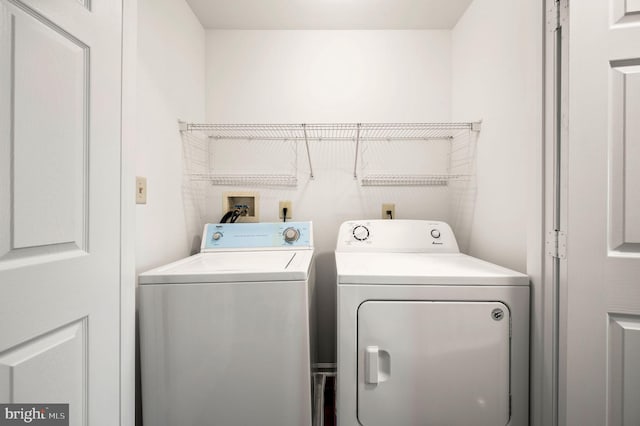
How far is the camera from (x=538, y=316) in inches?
39.8

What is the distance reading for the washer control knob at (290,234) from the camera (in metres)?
1.73

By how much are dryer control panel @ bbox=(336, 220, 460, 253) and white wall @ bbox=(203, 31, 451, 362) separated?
25cm

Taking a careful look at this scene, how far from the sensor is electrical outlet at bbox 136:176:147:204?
1.23 meters

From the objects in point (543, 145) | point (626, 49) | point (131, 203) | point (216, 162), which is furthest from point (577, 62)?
point (216, 162)

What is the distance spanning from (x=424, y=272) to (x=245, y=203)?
1313 mm

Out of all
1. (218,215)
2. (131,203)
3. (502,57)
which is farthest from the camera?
(218,215)

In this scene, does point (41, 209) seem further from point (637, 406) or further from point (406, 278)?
point (637, 406)

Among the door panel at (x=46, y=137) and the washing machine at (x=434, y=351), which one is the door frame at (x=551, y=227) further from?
the door panel at (x=46, y=137)

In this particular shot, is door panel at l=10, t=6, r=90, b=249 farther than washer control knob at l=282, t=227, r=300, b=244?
No

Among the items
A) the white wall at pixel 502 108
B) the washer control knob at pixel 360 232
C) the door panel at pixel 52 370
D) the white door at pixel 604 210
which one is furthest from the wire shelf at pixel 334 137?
the door panel at pixel 52 370

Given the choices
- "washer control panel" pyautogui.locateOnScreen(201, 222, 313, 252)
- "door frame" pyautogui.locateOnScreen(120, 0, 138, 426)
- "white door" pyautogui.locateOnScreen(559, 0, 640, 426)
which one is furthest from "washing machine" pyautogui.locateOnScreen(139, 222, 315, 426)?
"white door" pyautogui.locateOnScreen(559, 0, 640, 426)

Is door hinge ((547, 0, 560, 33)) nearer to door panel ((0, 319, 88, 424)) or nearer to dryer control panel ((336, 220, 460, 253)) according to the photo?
dryer control panel ((336, 220, 460, 253))

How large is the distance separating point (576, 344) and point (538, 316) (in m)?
0.13

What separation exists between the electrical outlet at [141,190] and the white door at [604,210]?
163cm
